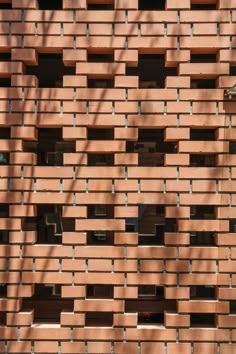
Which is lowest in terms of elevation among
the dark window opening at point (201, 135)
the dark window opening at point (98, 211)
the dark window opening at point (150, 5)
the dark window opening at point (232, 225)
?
the dark window opening at point (232, 225)

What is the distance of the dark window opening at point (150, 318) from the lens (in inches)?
190

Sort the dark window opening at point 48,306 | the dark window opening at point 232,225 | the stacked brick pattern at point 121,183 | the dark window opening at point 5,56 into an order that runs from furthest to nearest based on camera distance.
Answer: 1. the dark window opening at point 5,56
2. the dark window opening at point 48,306
3. the dark window opening at point 232,225
4. the stacked brick pattern at point 121,183

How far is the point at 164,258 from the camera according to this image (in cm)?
449

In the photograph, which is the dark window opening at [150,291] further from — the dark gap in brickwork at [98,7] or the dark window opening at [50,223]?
the dark gap in brickwork at [98,7]

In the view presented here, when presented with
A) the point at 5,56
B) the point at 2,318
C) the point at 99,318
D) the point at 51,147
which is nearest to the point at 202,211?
the point at 99,318

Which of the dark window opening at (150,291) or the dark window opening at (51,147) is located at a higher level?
the dark window opening at (51,147)

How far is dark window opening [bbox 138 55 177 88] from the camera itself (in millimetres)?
4922

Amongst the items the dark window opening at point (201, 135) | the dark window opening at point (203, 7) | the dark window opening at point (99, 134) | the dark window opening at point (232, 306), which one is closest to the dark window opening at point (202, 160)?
the dark window opening at point (201, 135)

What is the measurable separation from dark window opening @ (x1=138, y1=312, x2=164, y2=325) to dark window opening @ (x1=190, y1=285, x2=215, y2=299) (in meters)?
0.54

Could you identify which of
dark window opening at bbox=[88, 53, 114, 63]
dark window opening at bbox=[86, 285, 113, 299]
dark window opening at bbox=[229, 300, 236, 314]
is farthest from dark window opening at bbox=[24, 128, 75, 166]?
dark window opening at bbox=[229, 300, 236, 314]

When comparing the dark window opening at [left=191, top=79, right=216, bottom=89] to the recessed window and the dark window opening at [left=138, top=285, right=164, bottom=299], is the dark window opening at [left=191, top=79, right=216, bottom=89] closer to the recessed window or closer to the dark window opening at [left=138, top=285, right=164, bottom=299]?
the recessed window

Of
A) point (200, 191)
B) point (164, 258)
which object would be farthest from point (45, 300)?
point (200, 191)

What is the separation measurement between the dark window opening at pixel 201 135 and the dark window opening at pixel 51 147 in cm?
170

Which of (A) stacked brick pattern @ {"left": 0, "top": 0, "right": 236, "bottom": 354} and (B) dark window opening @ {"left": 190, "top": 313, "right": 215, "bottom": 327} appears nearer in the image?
(A) stacked brick pattern @ {"left": 0, "top": 0, "right": 236, "bottom": 354}
